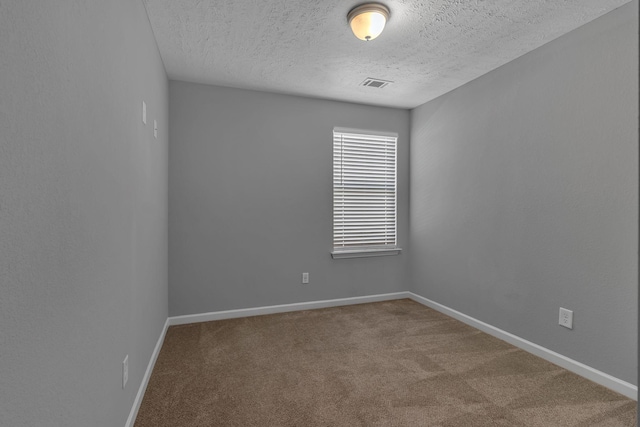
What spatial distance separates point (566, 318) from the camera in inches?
94.9

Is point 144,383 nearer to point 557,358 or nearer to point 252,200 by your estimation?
point 252,200

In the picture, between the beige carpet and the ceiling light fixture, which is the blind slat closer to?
the beige carpet

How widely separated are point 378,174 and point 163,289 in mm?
2780

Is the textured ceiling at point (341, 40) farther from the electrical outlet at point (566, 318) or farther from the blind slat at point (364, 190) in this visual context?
the electrical outlet at point (566, 318)

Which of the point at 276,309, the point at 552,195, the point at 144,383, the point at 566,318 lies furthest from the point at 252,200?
the point at 566,318

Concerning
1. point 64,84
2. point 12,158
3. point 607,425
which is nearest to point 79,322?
point 12,158

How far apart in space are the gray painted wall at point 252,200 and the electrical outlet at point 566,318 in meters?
2.00

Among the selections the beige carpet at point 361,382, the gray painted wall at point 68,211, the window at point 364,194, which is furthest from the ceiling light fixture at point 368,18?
the beige carpet at point 361,382

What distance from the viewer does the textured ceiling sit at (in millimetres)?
2107

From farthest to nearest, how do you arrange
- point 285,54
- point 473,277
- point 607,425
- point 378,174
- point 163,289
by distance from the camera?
1. point 378,174
2. point 473,277
3. point 163,289
4. point 285,54
5. point 607,425

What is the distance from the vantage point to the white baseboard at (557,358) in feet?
6.82

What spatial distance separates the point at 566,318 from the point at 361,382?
1.64 metres

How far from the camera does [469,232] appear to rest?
3.31m

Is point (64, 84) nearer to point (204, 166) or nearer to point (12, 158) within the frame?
point (12, 158)
